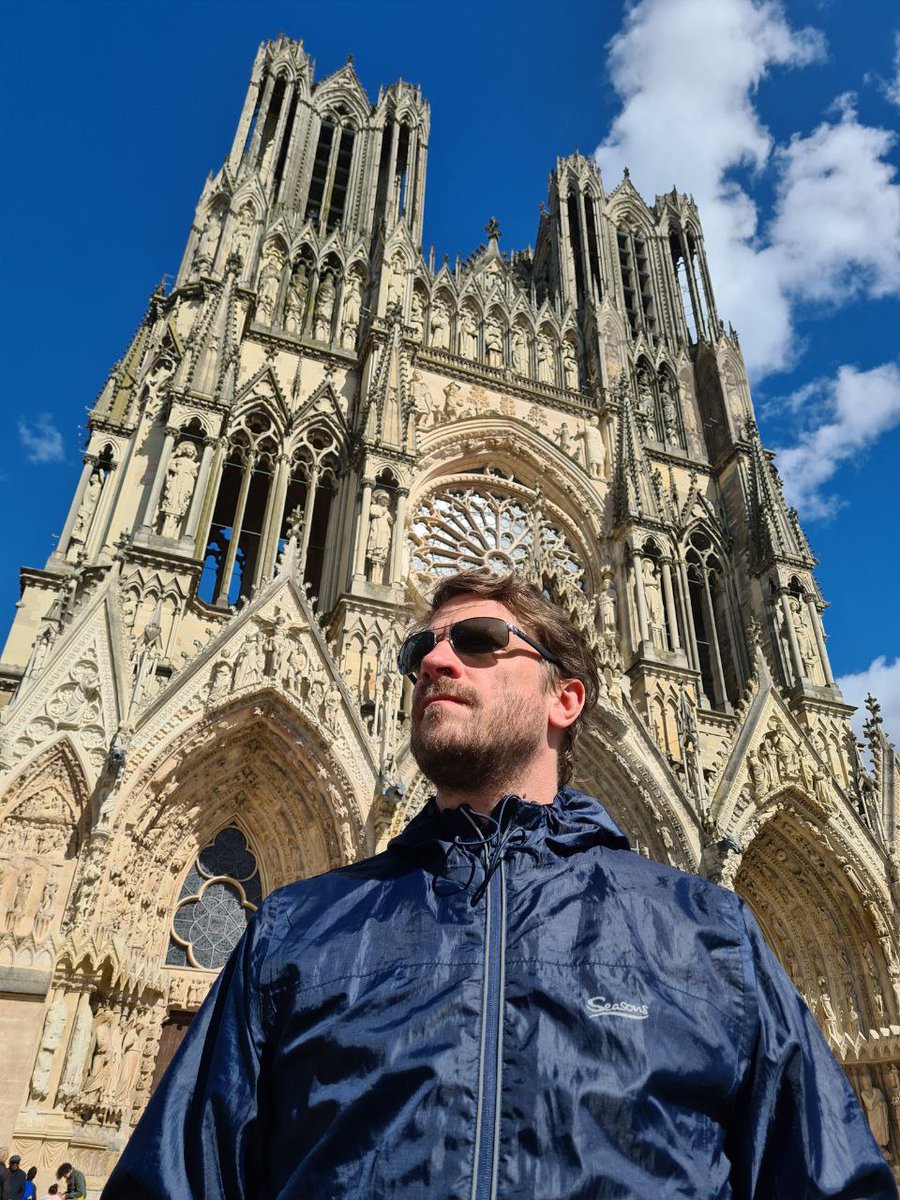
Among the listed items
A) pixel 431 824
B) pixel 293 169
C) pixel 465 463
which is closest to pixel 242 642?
pixel 465 463

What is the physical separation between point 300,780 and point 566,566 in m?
7.82

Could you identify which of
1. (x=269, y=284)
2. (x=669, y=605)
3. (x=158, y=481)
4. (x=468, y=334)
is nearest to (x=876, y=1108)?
(x=669, y=605)

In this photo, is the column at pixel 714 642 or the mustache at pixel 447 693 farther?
the column at pixel 714 642

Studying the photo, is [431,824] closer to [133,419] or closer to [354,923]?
[354,923]

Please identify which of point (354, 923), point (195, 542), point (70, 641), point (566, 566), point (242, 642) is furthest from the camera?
point (566, 566)

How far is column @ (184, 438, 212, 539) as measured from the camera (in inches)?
474

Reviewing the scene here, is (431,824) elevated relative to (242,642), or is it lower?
lower

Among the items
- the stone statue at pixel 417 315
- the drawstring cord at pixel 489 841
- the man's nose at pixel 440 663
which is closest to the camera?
the drawstring cord at pixel 489 841

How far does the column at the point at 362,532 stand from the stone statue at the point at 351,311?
4415mm

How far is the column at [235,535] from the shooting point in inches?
506

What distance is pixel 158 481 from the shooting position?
40.5 feet

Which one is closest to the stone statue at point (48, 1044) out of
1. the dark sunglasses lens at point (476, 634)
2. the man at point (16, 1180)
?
the man at point (16, 1180)

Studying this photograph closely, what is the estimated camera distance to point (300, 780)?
10.6 metres

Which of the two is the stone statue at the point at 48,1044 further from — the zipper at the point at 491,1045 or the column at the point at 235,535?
the zipper at the point at 491,1045
